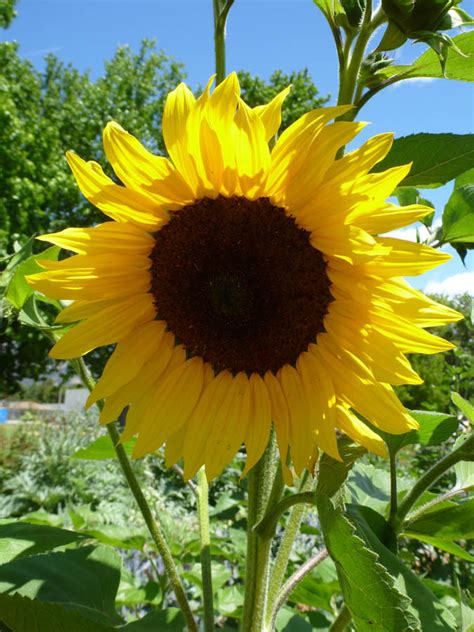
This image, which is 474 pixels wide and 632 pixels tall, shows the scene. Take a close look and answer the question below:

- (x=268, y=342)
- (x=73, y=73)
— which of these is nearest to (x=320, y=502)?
(x=268, y=342)

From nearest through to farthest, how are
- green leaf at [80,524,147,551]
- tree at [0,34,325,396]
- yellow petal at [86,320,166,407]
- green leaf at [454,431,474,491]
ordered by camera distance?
yellow petal at [86,320,166,407] → green leaf at [454,431,474,491] → green leaf at [80,524,147,551] → tree at [0,34,325,396]

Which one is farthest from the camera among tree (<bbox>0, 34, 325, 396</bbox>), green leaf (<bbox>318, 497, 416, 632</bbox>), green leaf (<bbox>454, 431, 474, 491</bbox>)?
tree (<bbox>0, 34, 325, 396</bbox>)

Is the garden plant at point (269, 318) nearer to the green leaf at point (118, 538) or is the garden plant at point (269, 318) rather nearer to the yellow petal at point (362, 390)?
the yellow petal at point (362, 390)

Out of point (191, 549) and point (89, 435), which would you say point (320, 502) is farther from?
point (89, 435)

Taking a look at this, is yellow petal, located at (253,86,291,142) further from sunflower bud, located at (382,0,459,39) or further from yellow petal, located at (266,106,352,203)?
sunflower bud, located at (382,0,459,39)

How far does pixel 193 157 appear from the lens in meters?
0.81

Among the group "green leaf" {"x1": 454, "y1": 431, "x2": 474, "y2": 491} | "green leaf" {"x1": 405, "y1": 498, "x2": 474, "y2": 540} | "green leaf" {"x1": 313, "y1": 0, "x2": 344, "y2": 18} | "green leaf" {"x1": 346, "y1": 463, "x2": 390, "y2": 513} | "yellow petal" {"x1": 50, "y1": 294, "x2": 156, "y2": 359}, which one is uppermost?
"green leaf" {"x1": 313, "y1": 0, "x2": 344, "y2": 18}

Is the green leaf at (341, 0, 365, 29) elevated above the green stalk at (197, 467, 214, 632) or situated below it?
above

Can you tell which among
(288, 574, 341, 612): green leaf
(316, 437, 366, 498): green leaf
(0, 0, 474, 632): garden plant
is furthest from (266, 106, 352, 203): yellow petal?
(288, 574, 341, 612): green leaf

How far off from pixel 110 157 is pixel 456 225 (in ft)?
1.79

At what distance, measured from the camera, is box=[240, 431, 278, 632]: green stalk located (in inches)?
34.7

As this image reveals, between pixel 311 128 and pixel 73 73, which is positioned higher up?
pixel 73 73

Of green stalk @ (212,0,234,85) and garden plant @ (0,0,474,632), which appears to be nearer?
garden plant @ (0,0,474,632)

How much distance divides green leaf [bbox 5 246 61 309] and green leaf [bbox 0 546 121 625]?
40 cm
